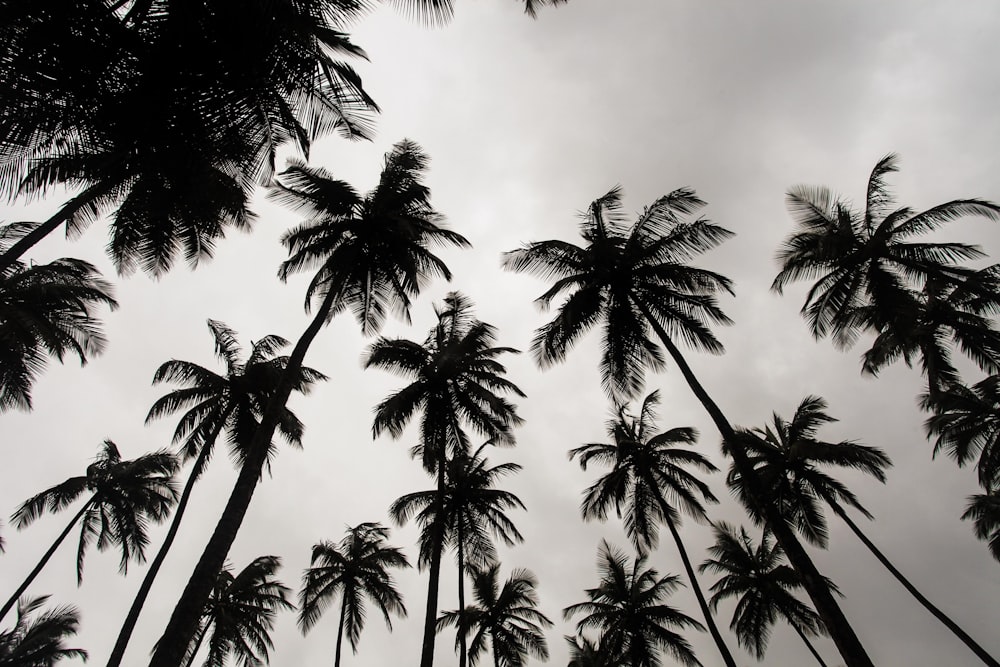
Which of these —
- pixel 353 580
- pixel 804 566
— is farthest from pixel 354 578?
pixel 804 566

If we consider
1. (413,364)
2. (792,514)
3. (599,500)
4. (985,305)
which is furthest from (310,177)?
(792,514)

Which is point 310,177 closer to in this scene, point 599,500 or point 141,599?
point 141,599

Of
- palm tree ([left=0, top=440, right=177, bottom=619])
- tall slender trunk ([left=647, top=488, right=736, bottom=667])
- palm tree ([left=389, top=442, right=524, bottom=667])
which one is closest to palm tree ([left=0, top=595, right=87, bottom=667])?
palm tree ([left=0, top=440, right=177, bottom=619])

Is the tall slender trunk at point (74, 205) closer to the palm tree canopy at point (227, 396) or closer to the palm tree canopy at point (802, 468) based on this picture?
the palm tree canopy at point (227, 396)

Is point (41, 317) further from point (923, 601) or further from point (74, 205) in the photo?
point (923, 601)

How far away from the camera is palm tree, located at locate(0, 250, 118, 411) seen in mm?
14078

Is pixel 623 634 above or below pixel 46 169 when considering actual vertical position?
below

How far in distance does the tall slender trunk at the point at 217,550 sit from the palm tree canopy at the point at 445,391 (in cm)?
700

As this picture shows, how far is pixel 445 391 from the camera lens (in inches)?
724

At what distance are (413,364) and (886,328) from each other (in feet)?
60.0

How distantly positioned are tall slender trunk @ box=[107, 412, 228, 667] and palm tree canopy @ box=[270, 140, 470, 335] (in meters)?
6.93

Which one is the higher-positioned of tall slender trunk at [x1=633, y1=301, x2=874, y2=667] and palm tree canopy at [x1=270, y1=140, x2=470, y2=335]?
palm tree canopy at [x1=270, y1=140, x2=470, y2=335]

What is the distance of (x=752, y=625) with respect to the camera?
25141mm

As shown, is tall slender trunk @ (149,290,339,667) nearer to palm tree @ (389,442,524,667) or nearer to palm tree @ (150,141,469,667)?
palm tree @ (150,141,469,667)
